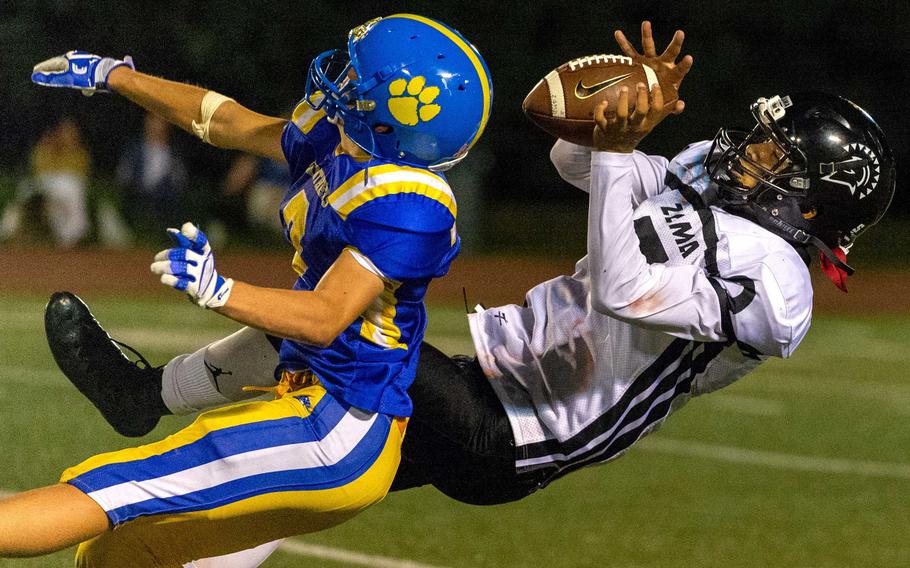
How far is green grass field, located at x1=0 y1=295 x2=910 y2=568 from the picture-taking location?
15.4 feet

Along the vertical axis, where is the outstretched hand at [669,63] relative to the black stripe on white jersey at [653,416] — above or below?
above

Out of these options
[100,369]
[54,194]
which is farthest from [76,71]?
[54,194]

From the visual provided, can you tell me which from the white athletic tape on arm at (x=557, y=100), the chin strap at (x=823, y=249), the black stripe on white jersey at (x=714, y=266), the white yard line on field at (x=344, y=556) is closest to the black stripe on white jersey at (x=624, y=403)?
the black stripe on white jersey at (x=714, y=266)

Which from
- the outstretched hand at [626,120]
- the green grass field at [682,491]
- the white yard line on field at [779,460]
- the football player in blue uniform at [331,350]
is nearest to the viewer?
the football player in blue uniform at [331,350]

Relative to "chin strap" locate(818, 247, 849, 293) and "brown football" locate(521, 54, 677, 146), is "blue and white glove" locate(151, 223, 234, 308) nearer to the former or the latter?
"brown football" locate(521, 54, 677, 146)

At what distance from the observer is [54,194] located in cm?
1428

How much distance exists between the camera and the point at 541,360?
3203 millimetres

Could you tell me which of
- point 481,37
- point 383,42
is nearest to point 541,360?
point 383,42

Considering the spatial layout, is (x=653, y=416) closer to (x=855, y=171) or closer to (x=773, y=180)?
(x=773, y=180)

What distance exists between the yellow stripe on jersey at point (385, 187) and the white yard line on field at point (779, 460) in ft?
12.8

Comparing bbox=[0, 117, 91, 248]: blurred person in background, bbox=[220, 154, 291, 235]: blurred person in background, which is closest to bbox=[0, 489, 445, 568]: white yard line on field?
bbox=[0, 117, 91, 248]: blurred person in background

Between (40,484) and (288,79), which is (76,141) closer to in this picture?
(288,79)

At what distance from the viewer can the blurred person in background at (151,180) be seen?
1523 centimetres

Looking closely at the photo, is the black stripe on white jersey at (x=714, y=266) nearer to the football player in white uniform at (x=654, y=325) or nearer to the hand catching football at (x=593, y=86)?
the football player in white uniform at (x=654, y=325)
